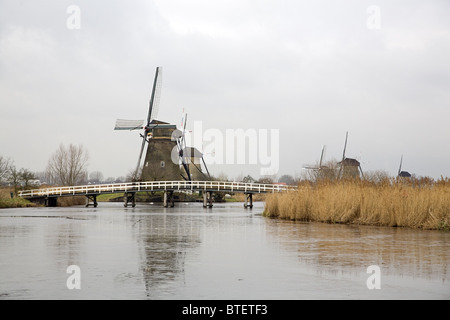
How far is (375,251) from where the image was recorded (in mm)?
12102

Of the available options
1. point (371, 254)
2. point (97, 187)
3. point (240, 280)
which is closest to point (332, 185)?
point (371, 254)

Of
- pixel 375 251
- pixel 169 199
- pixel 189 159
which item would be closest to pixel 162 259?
pixel 375 251

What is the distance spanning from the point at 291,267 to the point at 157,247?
158 inches

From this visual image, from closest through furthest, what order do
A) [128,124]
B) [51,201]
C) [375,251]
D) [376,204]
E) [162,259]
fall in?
[162,259] < [375,251] < [376,204] < [51,201] < [128,124]

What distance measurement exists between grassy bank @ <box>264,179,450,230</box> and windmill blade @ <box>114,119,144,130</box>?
144 ft

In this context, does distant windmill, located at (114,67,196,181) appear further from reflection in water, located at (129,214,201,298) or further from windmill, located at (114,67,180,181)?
reflection in water, located at (129,214,201,298)

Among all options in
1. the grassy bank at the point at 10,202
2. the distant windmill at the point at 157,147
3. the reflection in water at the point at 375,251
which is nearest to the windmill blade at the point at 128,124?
the distant windmill at the point at 157,147

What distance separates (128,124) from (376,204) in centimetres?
5111

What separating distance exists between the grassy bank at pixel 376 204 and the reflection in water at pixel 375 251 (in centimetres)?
159

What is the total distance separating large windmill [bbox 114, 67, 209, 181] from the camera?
67.2 meters

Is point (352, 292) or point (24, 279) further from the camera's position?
point (24, 279)

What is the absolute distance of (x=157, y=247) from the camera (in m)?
12.6

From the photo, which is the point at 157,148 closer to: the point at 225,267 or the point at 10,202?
the point at 10,202
